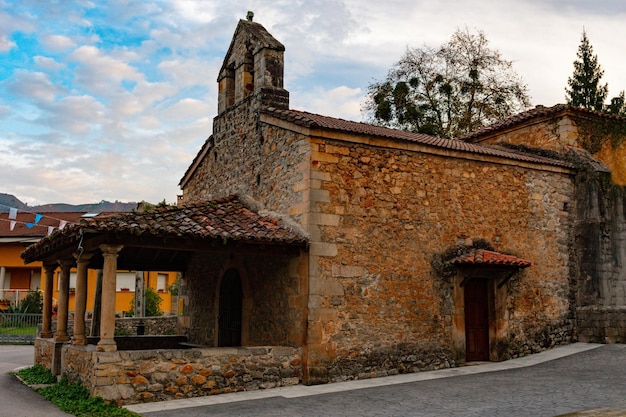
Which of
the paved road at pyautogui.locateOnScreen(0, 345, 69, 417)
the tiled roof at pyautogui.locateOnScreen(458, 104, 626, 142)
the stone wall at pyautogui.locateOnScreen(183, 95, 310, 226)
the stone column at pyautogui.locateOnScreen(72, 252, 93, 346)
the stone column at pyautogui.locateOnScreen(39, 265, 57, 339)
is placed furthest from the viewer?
the tiled roof at pyautogui.locateOnScreen(458, 104, 626, 142)

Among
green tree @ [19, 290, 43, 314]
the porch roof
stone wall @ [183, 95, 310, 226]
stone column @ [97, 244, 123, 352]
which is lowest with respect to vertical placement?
green tree @ [19, 290, 43, 314]

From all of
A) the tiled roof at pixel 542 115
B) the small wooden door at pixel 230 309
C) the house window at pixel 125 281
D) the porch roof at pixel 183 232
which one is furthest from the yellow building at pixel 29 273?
the tiled roof at pixel 542 115

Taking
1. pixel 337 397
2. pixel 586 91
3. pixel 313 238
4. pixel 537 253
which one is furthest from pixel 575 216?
pixel 586 91

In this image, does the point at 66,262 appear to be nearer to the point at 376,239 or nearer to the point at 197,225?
the point at 197,225

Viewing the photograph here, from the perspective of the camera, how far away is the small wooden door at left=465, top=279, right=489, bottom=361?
1174 centimetres

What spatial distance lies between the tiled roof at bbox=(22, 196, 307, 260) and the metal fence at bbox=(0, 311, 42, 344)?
10.6 meters

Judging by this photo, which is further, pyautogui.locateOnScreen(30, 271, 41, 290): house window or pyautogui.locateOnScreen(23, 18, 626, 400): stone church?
pyautogui.locateOnScreen(30, 271, 41, 290): house window

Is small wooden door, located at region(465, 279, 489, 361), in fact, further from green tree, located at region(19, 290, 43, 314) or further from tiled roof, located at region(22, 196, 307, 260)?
green tree, located at region(19, 290, 43, 314)

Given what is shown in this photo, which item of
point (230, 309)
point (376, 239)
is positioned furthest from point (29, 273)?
point (376, 239)

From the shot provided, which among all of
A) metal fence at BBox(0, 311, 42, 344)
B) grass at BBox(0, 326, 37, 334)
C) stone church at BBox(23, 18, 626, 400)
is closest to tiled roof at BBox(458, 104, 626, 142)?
stone church at BBox(23, 18, 626, 400)

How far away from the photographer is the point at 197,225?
9.16m

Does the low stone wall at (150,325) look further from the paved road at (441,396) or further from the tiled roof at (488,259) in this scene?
the tiled roof at (488,259)

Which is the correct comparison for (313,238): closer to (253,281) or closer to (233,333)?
(253,281)

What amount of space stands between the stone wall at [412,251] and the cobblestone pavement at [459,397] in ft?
2.12
